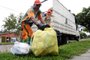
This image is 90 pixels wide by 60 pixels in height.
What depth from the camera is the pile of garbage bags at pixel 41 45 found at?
8.09 m

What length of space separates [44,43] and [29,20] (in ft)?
4.09

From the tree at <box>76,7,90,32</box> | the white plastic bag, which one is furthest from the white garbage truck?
the tree at <box>76,7,90,32</box>

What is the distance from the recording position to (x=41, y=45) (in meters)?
8.07

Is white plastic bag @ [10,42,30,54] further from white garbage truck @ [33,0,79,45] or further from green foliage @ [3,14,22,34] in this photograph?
green foliage @ [3,14,22,34]

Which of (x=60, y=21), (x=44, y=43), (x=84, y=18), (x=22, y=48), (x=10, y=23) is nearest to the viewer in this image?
(x=44, y=43)

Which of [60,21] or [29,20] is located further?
[60,21]

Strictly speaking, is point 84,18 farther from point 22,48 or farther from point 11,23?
point 11,23

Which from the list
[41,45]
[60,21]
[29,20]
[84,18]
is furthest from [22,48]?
[84,18]

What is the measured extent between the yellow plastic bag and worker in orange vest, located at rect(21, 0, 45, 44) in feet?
1.83

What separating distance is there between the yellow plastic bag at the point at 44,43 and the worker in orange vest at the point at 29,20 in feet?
1.83

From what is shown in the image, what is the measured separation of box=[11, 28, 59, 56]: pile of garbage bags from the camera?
8.09 metres

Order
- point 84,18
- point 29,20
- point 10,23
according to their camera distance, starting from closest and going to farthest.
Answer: point 29,20 → point 84,18 → point 10,23

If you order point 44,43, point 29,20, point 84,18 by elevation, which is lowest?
point 44,43

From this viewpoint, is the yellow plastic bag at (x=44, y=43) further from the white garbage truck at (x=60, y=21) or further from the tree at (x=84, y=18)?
the tree at (x=84, y=18)
